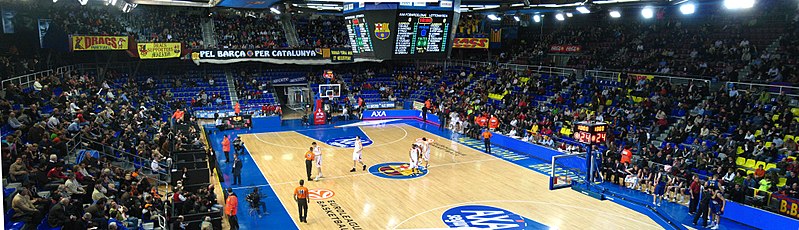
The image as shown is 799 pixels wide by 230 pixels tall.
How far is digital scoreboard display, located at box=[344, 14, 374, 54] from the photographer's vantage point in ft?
46.2

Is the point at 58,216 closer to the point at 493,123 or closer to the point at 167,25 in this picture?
the point at 493,123

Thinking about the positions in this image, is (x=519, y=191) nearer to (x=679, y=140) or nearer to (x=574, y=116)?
(x=679, y=140)

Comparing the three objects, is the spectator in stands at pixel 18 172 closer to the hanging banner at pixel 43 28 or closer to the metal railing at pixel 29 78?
the metal railing at pixel 29 78

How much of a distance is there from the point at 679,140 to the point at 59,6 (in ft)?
105

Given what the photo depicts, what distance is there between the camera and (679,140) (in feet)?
67.9

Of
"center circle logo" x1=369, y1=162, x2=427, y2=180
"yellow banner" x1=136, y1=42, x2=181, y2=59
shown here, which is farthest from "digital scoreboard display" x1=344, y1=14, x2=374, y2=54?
"yellow banner" x1=136, y1=42, x2=181, y2=59

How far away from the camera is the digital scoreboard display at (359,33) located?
Answer: 1407 centimetres

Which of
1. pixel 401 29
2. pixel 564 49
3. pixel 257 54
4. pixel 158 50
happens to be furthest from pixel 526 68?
pixel 401 29

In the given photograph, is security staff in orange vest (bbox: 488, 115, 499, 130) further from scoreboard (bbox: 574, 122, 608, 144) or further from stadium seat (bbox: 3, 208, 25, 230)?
stadium seat (bbox: 3, 208, 25, 230)

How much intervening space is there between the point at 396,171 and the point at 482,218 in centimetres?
599

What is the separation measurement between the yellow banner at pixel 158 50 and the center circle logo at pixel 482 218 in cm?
2308

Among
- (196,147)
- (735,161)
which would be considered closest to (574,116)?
(735,161)

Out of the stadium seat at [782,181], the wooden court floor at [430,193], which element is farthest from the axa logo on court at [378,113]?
the stadium seat at [782,181]

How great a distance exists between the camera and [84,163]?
45.5 feet
